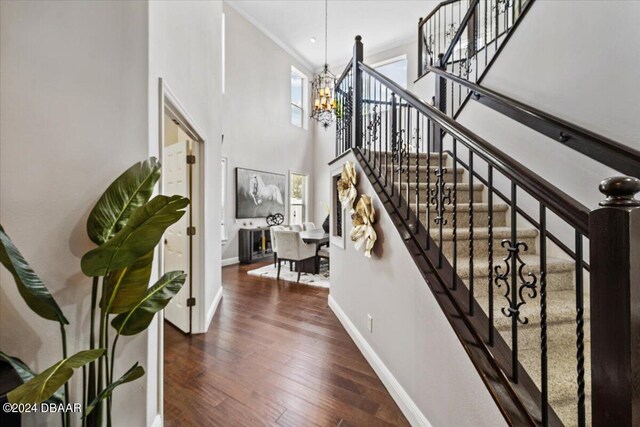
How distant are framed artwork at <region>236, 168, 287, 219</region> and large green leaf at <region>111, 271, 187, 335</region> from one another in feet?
17.6

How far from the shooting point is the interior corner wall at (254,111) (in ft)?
20.9

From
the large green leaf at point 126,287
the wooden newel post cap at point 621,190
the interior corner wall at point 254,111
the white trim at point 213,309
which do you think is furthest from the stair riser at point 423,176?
the interior corner wall at point 254,111

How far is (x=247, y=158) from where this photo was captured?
22.6ft

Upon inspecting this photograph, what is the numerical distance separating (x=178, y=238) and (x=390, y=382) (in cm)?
246

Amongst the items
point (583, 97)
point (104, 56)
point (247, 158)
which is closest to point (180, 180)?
point (104, 56)

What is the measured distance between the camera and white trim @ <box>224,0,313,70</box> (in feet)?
21.0

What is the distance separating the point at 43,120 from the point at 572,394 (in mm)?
2539

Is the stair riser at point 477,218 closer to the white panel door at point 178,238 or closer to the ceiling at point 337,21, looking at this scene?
the white panel door at point 178,238

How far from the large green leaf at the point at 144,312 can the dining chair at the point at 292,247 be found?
11.5ft

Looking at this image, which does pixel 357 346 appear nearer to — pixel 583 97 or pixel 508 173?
pixel 508 173

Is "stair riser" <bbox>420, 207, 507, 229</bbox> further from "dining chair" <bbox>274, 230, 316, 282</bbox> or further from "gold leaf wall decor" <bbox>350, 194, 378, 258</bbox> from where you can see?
"dining chair" <bbox>274, 230, 316, 282</bbox>

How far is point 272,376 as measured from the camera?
2.22m

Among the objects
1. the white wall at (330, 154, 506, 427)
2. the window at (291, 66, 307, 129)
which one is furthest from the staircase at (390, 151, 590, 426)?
the window at (291, 66, 307, 129)

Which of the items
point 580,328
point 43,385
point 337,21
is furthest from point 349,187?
point 337,21
